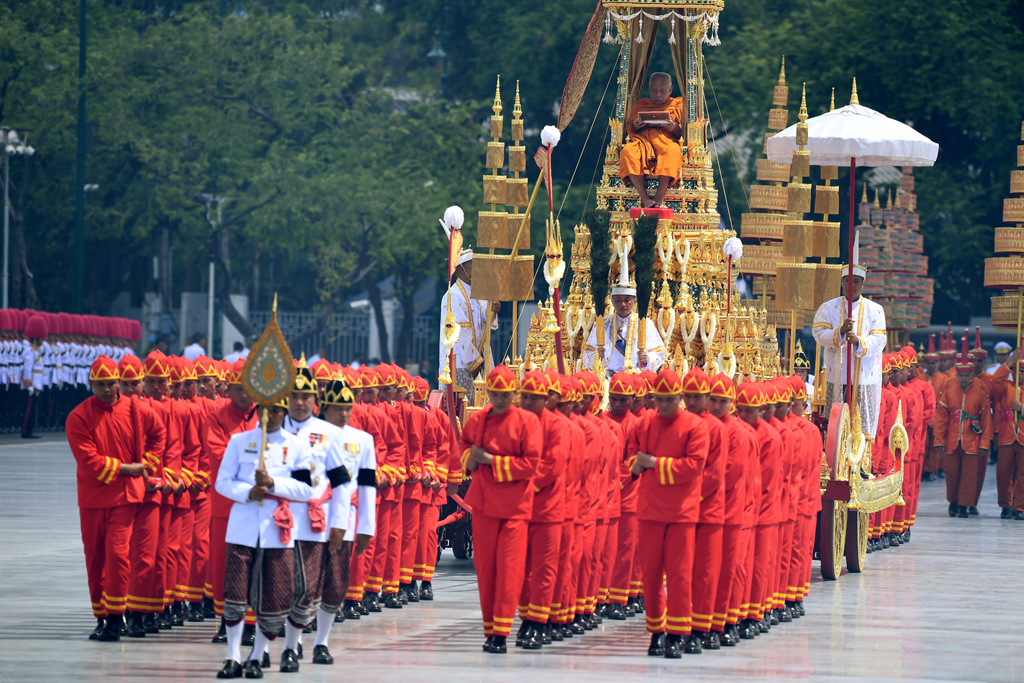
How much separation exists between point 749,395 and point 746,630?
1.63 metres

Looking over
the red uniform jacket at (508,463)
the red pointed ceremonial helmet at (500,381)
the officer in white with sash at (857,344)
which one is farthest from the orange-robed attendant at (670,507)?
the officer in white with sash at (857,344)

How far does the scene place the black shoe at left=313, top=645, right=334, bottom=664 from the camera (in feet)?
37.3

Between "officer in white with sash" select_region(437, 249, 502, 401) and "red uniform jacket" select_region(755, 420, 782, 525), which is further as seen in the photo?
"officer in white with sash" select_region(437, 249, 502, 401)

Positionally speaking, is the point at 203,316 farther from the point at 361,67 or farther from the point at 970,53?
the point at 970,53

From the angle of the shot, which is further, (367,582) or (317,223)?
(317,223)

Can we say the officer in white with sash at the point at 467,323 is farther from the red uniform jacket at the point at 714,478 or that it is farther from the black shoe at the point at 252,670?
the black shoe at the point at 252,670

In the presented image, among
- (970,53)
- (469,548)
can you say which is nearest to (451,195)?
(970,53)

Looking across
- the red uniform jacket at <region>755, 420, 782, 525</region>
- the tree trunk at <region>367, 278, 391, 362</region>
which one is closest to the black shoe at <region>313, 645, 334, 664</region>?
the red uniform jacket at <region>755, 420, 782, 525</region>

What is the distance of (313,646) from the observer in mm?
11977

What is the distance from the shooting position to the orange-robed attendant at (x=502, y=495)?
11.9 metres

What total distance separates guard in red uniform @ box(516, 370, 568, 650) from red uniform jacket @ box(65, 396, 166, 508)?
2574 millimetres

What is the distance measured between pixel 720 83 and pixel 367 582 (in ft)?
71.4

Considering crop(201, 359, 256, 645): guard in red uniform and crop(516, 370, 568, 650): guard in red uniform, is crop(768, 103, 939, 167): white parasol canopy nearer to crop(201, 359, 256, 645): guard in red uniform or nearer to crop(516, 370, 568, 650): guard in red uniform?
crop(516, 370, 568, 650): guard in red uniform

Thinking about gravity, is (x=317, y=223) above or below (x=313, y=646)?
above
